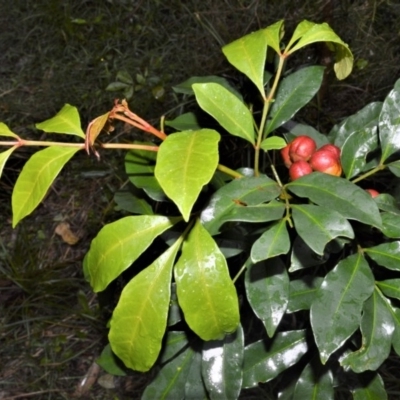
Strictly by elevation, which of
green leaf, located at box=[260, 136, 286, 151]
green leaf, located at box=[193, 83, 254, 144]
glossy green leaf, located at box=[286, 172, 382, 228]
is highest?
green leaf, located at box=[193, 83, 254, 144]

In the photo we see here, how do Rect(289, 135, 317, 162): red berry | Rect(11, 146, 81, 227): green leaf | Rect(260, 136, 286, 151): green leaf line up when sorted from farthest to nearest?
Rect(289, 135, 317, 162): red berry, Rect(260, 136, 286, 151): green leaf, Rect(11, 146, 81, 227): green leaf

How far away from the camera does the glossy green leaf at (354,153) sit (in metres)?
0.89

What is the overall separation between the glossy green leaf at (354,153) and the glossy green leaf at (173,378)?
1.22 feet

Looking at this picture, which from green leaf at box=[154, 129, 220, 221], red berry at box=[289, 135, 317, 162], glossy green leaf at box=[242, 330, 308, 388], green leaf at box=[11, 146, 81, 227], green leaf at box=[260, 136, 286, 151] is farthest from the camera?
glossy green leaf at box=[242, 330, 308, 388]

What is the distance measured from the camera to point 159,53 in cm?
231

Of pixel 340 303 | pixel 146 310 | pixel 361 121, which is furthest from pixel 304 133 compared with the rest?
pixel 146 310

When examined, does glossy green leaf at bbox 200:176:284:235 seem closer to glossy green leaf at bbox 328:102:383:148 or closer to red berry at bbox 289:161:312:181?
red berry at bbox 289:161:312:181

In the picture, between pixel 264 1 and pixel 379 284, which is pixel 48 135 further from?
pixel 379 284

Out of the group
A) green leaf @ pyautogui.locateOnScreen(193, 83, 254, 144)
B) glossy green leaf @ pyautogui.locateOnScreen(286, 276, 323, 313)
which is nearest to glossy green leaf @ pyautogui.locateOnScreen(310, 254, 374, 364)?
glossy green leaf @ pyautogui.locateOnScreen(286, 276, 323, 313)

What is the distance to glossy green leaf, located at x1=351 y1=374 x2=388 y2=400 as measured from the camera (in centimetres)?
96

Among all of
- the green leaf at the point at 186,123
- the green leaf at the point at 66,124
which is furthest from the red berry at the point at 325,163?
the green leaf at the point at 66,124

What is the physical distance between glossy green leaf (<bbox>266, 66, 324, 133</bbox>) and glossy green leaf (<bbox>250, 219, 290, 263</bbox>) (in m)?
0.23

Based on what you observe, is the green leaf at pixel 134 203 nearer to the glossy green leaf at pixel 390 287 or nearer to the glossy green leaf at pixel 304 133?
the glossy green leaf at pixel 304 133

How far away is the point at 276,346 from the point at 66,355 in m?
1.16
